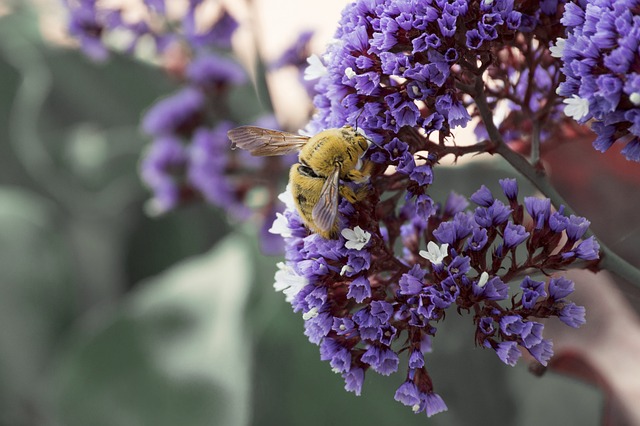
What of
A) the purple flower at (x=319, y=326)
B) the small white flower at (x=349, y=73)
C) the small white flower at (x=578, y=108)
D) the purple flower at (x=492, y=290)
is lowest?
the purple flower at (x=319, y=326)

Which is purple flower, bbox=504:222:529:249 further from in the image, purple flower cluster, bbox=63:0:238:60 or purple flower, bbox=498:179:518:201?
purple flower cluster, bbox=63:0:238:60

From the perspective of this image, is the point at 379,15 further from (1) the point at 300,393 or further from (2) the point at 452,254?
(1) the point at 300,393

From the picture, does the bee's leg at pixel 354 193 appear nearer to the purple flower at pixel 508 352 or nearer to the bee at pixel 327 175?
the bee at pixel 327 175

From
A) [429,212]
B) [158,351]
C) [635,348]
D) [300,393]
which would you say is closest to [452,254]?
[429,212]

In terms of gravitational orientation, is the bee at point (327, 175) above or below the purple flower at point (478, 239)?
above

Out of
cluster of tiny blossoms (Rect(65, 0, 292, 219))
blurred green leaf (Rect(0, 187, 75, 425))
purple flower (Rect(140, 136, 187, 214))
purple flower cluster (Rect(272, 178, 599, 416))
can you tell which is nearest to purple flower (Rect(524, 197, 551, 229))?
purple flower cluster (Rect(272, 178, 599, 416))

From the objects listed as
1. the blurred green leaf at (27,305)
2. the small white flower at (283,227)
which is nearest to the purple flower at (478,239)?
the small white flower at (283,227)

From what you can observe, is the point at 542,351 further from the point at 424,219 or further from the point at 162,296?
the point at 162,296
